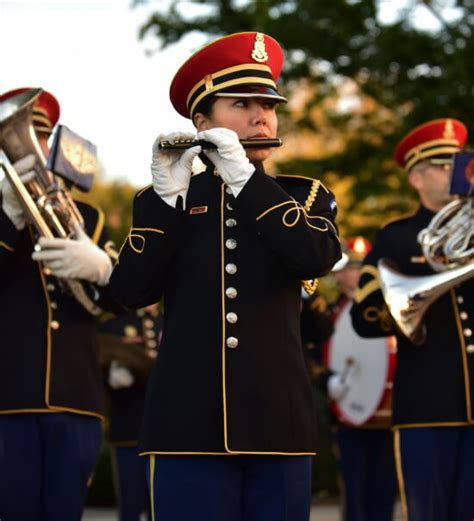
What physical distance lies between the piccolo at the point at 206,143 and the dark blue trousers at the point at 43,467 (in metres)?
1.80

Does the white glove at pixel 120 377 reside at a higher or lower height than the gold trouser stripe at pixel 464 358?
higher

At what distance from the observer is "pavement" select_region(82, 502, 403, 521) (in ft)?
36.0

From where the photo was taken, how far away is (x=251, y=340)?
3.87 meters

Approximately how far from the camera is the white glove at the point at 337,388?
830cm

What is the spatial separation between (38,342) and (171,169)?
64.6 inches

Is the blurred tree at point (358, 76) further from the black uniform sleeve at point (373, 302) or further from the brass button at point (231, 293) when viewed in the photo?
the brass button at point (231, 293)

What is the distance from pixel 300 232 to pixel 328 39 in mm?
9907

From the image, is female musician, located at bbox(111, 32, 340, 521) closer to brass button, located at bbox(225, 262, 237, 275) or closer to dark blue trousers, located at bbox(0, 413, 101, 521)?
brass button, located at bbox(225, 262, 237, 275)

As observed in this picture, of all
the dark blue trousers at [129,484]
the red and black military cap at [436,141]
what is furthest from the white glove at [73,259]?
the dark blue trousers at [129,484]

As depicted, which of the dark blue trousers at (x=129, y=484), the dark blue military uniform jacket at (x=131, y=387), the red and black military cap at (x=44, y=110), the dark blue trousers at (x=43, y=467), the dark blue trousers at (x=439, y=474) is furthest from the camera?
the dark blue trousers at (x=129, y=484)

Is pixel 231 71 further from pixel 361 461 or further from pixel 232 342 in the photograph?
pixel 361 461

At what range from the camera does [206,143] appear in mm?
3877

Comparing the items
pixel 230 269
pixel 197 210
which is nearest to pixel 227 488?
pixel 230 269

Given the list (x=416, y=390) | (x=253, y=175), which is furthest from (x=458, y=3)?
(x=253, y=175)
